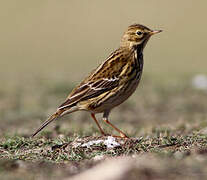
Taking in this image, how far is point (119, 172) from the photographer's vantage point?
4812mm

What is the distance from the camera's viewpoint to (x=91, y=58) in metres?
30.6

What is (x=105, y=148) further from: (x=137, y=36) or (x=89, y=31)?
(x=89, y=31)

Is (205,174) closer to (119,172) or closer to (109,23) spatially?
(119,172)

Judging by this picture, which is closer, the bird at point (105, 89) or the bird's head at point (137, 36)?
the bird at point (105, 89)

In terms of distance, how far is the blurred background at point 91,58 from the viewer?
43.7ft

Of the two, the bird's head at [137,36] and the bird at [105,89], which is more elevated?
the bird's head at [137,36]

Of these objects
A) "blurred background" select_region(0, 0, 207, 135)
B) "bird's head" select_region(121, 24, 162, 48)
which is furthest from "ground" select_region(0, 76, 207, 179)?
"bird's head" select_region(121, 24, 162, 48)

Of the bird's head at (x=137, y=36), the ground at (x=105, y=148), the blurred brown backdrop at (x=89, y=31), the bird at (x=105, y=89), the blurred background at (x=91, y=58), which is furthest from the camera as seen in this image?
the blurred brown backdrop at (x=89, y=31)

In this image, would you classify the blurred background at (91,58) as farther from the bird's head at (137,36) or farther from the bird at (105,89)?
the bird's head at (137,36)

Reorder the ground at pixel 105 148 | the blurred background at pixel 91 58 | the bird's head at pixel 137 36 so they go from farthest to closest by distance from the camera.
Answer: the blurred background at pixel 91 58 < the bird's head at pixel 137 36 < the ground at pixel 105 148

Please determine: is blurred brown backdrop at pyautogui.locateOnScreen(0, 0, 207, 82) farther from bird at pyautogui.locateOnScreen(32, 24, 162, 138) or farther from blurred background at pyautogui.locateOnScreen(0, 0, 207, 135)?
bird at pyautogui.locateOnScreen(32, 24, 162, 138)

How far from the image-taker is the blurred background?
13.3 metres

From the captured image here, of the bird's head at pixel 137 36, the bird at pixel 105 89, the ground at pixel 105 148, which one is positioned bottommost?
the ground at pixel 105 148

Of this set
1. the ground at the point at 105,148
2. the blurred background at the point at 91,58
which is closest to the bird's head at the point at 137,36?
the ground at the point at 105,148
